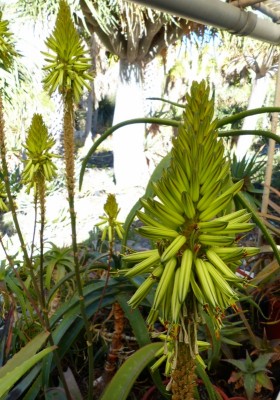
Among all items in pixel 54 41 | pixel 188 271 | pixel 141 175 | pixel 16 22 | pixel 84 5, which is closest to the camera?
pixel 188 271

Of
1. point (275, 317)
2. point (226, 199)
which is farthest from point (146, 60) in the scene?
point (226, 199)

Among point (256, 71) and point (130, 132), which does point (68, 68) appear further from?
point (256, 71)

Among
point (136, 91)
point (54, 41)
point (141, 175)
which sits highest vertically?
point (136, 91)

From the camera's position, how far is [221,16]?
0.81 m

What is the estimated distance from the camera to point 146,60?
5.14 m

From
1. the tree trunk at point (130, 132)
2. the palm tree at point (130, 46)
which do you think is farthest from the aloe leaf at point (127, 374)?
the tree trunk at point (130, 132)

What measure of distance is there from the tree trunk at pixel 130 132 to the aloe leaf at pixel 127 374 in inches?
184

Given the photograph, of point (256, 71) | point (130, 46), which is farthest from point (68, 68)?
point (256, 71)

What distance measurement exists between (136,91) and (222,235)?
5.14 m

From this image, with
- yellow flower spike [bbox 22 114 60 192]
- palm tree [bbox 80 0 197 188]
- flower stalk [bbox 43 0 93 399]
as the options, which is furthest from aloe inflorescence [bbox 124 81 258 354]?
palm tree [bbox 80 0 197 188]

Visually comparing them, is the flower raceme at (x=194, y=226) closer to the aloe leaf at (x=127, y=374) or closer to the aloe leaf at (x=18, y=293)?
the aloe leaf at (x=127, y=374)

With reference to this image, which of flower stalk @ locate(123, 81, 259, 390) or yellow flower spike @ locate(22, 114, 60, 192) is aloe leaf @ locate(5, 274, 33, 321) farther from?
flower stalk @ locate(123, 81, 259, 390)

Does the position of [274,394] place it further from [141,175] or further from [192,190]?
[141,175]

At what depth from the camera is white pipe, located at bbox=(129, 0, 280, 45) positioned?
0.66m
